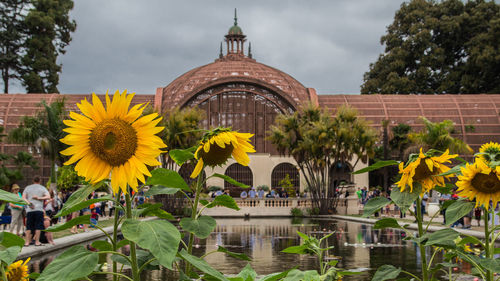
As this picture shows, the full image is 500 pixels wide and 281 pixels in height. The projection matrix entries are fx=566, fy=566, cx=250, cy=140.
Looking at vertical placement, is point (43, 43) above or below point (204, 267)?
above

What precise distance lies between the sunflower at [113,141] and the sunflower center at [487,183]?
54.9 inches

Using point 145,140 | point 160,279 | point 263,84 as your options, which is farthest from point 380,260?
point 263,84

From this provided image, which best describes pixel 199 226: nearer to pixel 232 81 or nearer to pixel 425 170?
pixel 425 170

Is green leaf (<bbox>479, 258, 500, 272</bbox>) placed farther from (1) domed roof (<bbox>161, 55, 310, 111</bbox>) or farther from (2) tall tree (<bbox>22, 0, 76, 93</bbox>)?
(2) tall tree (<bbox>22, 0, 76, 93</bbox>)

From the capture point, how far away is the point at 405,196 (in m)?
2.18

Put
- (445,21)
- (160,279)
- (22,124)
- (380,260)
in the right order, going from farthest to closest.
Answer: (445,21)
(22,124)
(380,260)
(160,279)

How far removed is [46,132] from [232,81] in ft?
60.6

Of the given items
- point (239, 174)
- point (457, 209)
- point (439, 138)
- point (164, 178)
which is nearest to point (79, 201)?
point (164, 178)

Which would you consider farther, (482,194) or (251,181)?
(251,181)

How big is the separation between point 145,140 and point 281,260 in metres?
9.27

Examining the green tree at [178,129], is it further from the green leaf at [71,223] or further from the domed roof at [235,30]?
the domed roof at [235,30]

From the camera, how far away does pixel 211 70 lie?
4934 cm

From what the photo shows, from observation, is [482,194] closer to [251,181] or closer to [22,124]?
[22,124]

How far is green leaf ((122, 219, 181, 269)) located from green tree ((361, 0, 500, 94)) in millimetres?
54032
